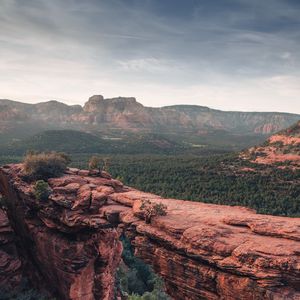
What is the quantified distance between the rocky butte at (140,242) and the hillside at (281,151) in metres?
97.2

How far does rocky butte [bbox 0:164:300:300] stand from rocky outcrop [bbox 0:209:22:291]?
0.52 feet

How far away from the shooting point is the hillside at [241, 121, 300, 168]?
123 metres

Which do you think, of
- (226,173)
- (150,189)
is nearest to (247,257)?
(150,189)

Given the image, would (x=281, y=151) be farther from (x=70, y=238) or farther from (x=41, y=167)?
(x=70, y=238)

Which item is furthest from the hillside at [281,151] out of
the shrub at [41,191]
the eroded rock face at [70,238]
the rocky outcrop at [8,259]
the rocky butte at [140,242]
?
the rocky outcrop at [8,259]

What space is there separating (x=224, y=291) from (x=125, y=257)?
44.8 meters

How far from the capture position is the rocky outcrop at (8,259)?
41500 mm

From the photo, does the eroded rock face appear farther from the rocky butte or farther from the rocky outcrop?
the rocky outcrop

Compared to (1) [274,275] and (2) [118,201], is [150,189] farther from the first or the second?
(1) [274,275]

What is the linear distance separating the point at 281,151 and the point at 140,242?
400 ft

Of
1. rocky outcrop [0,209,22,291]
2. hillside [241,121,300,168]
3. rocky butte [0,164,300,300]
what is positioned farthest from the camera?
hillside [241,121,300,168]

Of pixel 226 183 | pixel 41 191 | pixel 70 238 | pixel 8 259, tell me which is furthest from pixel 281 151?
pixel 8 259

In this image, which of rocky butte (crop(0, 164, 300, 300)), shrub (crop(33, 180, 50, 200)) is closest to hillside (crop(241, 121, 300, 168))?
rocky butte (crop(0, 164, 300, 300))

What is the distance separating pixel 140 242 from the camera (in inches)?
1121
